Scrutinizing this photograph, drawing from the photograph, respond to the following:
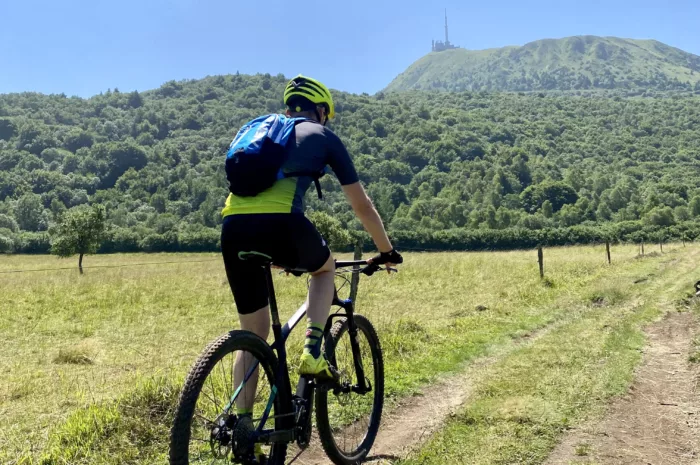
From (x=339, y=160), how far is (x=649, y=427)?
3753 millimetres

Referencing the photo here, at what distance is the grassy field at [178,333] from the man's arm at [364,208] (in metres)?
1.84

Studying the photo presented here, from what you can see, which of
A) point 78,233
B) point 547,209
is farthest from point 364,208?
point 547,209

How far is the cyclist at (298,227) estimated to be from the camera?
2.83m

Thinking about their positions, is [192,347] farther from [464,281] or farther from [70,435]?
[464,281]

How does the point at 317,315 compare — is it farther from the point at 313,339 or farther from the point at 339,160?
the point at 339,160

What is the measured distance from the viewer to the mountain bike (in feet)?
8.44

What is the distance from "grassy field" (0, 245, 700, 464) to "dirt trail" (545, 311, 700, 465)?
0.22 meters

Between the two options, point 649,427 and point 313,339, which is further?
point 649,427

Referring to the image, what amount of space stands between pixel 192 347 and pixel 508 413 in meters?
7.55

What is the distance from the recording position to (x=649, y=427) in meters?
4.47

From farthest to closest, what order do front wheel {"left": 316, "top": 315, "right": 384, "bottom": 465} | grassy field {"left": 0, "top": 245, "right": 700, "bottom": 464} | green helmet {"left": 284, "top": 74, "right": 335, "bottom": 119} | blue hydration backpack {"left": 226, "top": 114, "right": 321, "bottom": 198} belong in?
1. grassy field {"left": 0, "top": 245, "right": 700, "bottom": 464}
2. front wheel {"left": 316, "top": 315, "right": 384, "bottom": 465}
3. green helmet {"left": 284, "top": 74, "right": 335, "bottom": 119}
4. blue hydration backpack {"left": 226, "top": 114, "right": 321, "bottom": 198}

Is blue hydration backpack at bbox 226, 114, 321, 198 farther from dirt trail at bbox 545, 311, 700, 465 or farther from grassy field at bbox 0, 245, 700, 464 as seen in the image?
dirt trail at bbox 545, 311, 700, 465

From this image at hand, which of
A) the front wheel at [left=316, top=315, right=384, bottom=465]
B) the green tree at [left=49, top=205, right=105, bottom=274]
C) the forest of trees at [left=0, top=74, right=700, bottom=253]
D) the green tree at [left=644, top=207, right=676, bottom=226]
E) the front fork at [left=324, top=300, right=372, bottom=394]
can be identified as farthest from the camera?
the forest of trees at [left=0, top=74, right=700, bottom=253]

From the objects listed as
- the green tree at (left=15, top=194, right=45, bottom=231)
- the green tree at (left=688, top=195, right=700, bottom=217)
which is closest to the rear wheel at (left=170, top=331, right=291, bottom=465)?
the green tree at (left=688, top=195, right=700, bottom=217)
